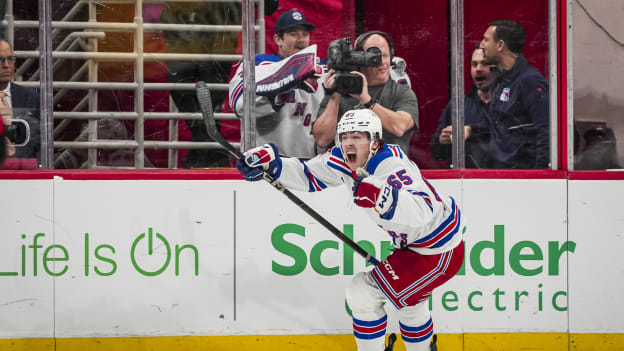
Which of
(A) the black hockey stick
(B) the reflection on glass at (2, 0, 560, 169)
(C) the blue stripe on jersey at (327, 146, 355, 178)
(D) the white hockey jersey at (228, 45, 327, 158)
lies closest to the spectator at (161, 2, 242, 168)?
(B) the reflection on glass at (2, 0, 560, 169)

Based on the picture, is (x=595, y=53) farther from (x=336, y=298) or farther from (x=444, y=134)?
(x=336, y=298)

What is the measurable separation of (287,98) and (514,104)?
3.93 feet

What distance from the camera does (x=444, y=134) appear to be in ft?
12.9

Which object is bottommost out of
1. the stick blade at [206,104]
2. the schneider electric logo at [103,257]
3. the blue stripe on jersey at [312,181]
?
the schneider electric logo at [103,257]

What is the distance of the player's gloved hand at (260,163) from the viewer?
3.35m

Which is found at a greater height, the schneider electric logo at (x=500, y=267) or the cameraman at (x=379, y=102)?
the cameraman at (x=379, y=102)

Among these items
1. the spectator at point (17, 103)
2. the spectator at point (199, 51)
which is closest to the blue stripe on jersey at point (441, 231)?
the spectator at point (199, 51)

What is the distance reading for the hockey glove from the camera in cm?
294

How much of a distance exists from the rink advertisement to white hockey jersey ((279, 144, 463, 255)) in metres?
0.31

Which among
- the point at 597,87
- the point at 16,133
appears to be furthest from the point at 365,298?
the point at 16,133

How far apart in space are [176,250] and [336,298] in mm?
849

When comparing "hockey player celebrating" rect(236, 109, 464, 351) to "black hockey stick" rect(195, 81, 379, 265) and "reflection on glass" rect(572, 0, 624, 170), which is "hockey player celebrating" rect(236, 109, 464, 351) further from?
"reflection on glass" rect(572, 0, 624, 170)

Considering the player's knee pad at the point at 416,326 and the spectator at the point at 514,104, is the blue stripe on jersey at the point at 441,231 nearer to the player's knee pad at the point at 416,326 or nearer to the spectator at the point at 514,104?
the player's knee pad at the point at 416,326

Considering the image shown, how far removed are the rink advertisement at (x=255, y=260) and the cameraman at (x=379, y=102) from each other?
0.34 metres
